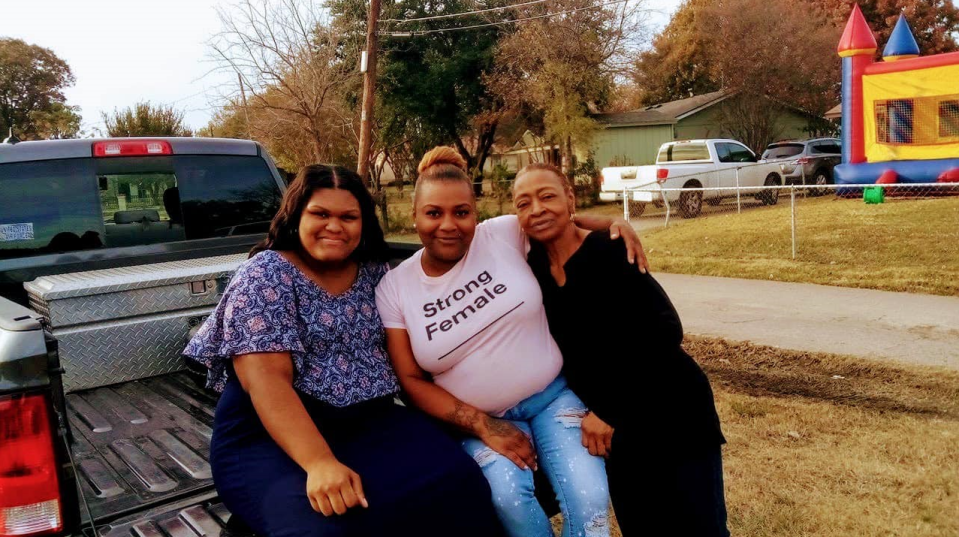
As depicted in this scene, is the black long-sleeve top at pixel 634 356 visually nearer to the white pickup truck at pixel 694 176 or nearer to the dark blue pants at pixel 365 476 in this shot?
the dark blue pants at pixel 365 476

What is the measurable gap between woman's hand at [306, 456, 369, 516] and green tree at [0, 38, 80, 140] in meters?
46.6

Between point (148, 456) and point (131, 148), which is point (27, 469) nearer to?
point (148, 456)

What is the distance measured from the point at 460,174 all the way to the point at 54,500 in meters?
1.67

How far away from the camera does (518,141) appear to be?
33062 mm

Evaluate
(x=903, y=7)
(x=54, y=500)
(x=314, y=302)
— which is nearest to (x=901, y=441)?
(x=314, y=302)

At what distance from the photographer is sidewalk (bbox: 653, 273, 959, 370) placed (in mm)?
6617

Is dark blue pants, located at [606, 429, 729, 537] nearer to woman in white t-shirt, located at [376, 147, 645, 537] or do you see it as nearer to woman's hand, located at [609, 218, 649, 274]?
woman in white t-shirt, located at [376, 147, 645, 537]

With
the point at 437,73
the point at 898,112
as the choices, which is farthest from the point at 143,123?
the point at 898,112

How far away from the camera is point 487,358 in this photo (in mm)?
2727

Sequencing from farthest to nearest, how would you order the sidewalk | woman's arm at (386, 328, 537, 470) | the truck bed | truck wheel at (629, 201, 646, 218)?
truck wheel at (629, 201, 646, 218) < the sidewalk < woman's arm at (386, 328, 537, 470) < the truck bed

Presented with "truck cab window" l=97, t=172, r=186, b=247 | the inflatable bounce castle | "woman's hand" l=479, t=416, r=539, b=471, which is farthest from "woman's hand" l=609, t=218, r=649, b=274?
the inflatable bounce castle

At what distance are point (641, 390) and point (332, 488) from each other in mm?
1162

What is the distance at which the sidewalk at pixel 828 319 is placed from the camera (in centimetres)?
662

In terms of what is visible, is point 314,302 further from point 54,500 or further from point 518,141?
point 518,141
